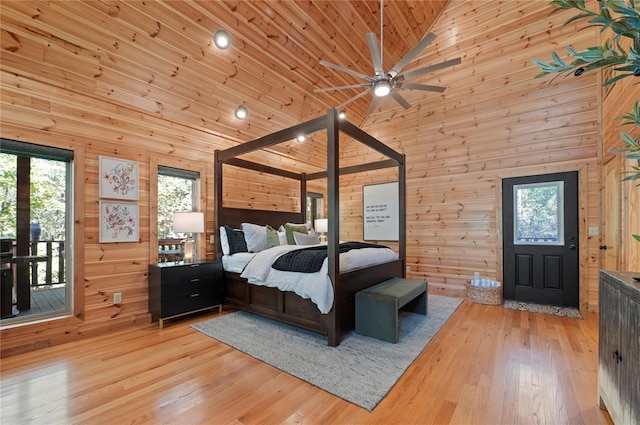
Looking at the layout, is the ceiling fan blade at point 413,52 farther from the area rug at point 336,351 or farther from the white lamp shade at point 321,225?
the white lamp shade at point 321,225

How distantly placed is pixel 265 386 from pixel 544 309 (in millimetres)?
4070

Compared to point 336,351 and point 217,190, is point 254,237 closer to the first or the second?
point 217,190

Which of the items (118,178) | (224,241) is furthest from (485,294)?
(118,178)

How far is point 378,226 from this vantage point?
6012 millimetres

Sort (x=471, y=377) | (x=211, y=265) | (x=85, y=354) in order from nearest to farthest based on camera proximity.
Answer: (x=471, y=377) → (x=85, y=354) → (x=211, y=265)

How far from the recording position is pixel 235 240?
4258 millimetres

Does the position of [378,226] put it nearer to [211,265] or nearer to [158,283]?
[211,265]

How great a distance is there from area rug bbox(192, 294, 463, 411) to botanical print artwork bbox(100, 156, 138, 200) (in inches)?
71.7

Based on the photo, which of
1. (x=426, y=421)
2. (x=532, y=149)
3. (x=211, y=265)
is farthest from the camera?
(x=532, y=149)

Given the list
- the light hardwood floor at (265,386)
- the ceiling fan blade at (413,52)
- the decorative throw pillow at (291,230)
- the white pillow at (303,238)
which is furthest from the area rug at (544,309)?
the ceiling fan blade at (413,52)

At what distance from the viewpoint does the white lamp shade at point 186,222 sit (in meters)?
3.67

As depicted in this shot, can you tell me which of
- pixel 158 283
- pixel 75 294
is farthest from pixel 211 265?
pixel 75 294

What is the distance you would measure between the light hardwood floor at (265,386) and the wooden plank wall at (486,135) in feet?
6.54

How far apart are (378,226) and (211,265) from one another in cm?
348
